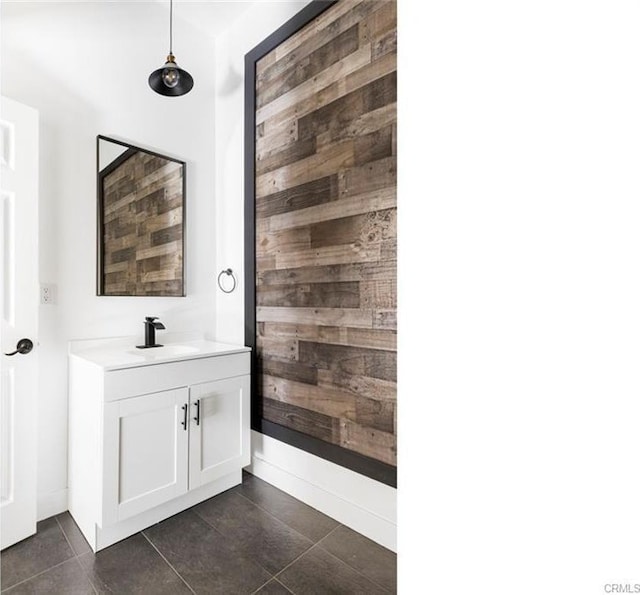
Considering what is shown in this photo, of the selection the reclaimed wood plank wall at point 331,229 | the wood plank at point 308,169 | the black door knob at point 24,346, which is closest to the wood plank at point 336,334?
the reclaimed wood plank wall at point 331,229

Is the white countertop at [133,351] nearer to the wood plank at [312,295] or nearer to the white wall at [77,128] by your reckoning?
the white wall at [77,128]

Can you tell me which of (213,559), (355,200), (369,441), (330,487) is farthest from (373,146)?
(213,559)

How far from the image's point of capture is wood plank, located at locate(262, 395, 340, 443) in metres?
1.92

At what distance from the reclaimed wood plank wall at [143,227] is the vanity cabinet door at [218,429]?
74 centimetres

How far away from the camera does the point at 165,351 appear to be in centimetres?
223

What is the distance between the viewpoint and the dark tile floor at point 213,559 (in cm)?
144

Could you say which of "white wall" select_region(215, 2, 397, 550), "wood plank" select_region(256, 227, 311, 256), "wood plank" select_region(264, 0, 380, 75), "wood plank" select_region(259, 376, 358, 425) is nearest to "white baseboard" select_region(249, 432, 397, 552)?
"white wall" select_region(215, 2, 397, 550)

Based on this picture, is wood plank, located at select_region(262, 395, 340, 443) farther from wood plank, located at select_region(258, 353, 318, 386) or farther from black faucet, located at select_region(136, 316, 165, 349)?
black faucet, located at select_region(136, 316, 165, 349)

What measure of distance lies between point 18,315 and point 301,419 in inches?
57.7

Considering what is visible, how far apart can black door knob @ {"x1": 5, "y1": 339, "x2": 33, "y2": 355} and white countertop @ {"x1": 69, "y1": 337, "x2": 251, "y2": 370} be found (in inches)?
8.2
